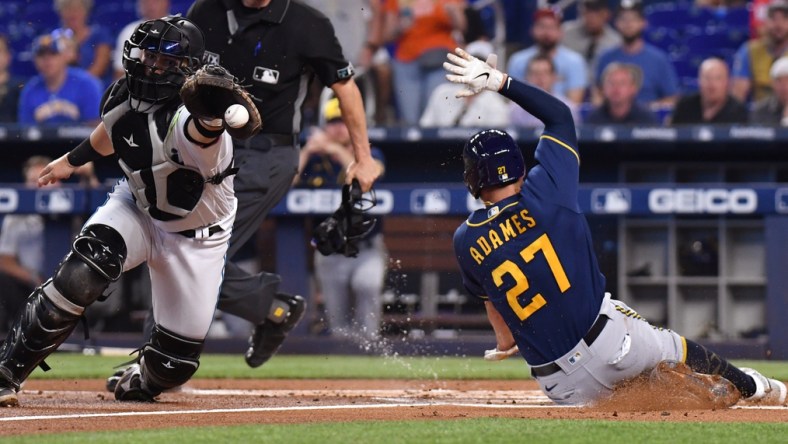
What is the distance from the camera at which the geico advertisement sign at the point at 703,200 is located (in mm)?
9016

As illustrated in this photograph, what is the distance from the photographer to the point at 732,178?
10695mm

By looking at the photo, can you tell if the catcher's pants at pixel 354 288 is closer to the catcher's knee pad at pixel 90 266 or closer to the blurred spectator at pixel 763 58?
the blurred spectator at pixel 763 58

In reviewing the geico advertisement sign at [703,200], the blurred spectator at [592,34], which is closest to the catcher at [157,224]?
the geico advertisement sign at [703,200]

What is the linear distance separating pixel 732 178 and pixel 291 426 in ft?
25.2

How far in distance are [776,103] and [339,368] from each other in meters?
4.74

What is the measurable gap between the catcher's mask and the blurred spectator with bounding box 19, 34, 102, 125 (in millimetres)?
6292

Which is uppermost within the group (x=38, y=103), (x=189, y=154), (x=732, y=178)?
(x=189, y=154)

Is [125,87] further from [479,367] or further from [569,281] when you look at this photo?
[479,367]

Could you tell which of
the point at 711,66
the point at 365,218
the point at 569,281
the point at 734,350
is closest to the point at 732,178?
the point at 711,66

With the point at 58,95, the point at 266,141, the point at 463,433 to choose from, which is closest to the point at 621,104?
the point at 58,95

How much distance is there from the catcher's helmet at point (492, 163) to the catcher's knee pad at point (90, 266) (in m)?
1.37

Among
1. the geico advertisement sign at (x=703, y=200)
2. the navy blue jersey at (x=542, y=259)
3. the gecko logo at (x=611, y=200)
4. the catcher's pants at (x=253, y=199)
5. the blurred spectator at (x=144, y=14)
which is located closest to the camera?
the navy blue jersey at (x=542, y=259)

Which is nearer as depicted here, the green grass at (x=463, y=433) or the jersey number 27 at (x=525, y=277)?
the green grass at (x=463, y=433)

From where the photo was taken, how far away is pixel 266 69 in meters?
5.44
